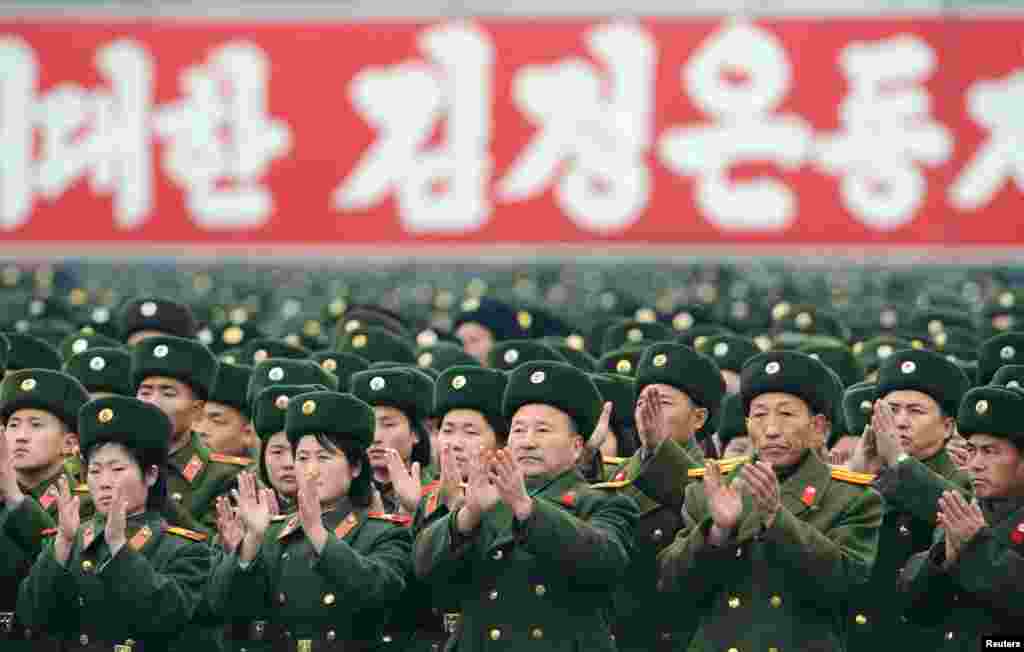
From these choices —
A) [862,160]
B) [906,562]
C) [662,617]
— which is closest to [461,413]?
[662,617]

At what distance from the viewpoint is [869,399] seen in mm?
11453

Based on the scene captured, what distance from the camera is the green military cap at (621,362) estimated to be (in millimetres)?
12406

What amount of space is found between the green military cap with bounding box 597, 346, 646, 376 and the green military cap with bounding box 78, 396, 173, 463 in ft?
10.1

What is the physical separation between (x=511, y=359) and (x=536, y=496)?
309 cm

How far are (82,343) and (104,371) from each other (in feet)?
3.90

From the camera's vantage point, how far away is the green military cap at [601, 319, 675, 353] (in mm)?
13805

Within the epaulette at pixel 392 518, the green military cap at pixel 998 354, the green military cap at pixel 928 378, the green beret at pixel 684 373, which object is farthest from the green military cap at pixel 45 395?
the green military cap at pixel 998 354

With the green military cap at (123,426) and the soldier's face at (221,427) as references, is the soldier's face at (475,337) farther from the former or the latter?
the green military cap at (123,426)

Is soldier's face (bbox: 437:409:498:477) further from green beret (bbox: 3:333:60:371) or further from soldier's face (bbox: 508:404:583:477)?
green beret (bbox: 3:333:60:371)

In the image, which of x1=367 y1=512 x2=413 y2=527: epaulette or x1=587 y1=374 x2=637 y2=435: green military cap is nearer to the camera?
x1=367 y1=512 x2=413 y2=527: epaulette

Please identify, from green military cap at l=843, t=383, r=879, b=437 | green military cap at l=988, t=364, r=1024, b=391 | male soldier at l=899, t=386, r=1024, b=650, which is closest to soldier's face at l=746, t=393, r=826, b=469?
male soldier at l=899, t=386, r=1024, b=650

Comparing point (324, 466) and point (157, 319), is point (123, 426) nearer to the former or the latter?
point (324, 466)

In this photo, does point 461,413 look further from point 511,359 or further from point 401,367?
point 511,359

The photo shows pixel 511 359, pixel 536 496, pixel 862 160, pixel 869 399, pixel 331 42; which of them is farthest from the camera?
pixel 331 42
